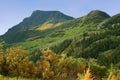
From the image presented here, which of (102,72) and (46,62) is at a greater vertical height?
(46,62)

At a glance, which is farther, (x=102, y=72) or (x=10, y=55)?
(x=102, y=72)

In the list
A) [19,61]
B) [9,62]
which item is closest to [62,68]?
[19,61]

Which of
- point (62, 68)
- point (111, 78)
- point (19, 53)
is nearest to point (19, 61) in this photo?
point (19, 53)

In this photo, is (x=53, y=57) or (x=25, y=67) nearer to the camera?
(x=25, y=67)

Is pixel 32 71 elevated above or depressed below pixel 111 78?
below

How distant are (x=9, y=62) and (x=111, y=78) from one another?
36517 mm

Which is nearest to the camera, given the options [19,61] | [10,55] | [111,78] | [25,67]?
[111,78]

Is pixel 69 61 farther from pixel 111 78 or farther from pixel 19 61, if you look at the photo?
pixel 111 78

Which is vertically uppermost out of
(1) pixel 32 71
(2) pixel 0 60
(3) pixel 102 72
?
(2) pixel 0 60

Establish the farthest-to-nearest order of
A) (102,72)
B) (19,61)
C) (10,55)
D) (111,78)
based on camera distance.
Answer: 1. (102,72)
2. (19,61)
3. (10,55)
4. (111,78)

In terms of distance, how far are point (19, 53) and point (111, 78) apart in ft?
133

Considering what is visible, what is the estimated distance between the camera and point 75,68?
109 m

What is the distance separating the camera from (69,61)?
10894 centimetres

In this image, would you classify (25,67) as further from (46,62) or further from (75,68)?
(75,68)
